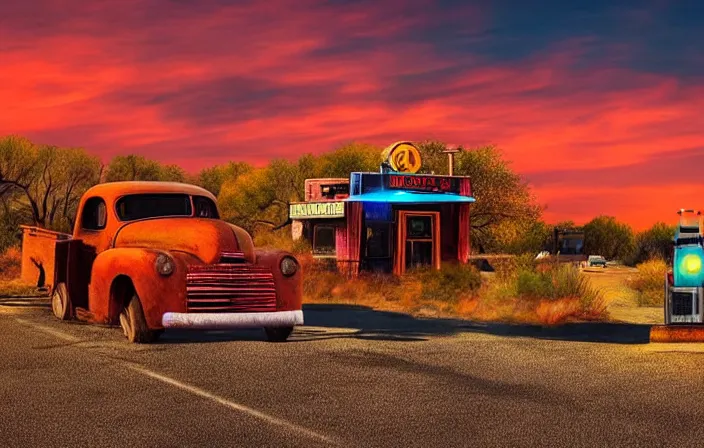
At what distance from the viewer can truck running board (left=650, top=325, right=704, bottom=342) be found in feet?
42.2

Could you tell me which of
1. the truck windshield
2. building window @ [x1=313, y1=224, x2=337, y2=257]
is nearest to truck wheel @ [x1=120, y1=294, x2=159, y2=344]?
the truck windshield

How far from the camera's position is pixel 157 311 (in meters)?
11.7

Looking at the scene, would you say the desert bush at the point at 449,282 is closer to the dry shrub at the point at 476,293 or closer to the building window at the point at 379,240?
the dry shrub at the point at 476,293

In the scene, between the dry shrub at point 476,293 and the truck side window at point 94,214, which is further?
the dry shrub at point 476,293

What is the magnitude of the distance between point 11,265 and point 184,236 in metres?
20.3

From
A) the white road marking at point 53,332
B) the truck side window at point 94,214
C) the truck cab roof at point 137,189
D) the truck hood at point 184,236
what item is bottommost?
the white road marking at point 53,332

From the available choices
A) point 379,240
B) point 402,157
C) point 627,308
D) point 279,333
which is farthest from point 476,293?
point 279,333

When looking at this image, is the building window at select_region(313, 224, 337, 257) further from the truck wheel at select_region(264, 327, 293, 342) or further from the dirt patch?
the truck wheel at select_region(264, 327, 293, 342)

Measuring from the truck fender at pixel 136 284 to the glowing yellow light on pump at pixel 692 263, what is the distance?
720cm

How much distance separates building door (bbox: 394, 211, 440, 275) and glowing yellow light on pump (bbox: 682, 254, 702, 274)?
1778 cm

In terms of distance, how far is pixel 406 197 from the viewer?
30.1 metres

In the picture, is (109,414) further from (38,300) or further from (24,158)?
(24,158)

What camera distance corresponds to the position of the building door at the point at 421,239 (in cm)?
3109

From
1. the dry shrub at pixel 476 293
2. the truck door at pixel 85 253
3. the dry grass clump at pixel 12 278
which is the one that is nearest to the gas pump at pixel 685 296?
the dry shrub at pixel 476 293
